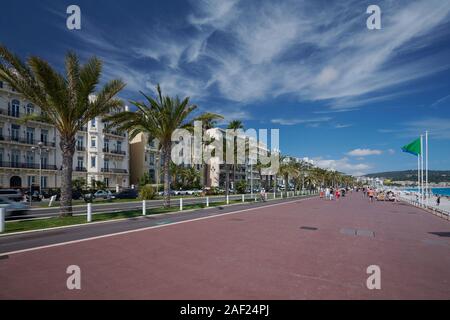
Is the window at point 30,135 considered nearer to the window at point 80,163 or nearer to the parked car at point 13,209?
the window at point 80,163

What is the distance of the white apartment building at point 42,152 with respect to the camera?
38.0 meters

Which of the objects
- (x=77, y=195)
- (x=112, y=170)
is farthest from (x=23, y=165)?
(x=112, y=170)

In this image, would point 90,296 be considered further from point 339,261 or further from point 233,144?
point 233,144

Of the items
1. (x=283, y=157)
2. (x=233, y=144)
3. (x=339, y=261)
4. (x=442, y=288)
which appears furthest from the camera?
(x=283, y=157)

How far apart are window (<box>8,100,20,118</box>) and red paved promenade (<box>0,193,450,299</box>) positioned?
1580 inches

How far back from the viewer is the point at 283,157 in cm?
6319

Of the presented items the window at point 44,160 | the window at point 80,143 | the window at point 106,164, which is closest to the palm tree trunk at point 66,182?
the window at point 44,160

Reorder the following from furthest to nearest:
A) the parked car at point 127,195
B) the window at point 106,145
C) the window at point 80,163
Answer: the window at point 106,145 < the window at point 80,163 < the parked car at point 127,195

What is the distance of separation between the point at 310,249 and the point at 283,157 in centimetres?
5646

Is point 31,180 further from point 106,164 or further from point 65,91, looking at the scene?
point 65,91

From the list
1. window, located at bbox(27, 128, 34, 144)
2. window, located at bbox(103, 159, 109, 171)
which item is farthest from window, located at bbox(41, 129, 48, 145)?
window, located at bbox(103, 159, 109, 171)

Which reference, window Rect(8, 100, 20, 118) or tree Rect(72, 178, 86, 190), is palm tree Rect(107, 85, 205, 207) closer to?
tree Rect(72, 178, 86, 190)

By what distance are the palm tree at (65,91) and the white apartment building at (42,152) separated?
1898 cm
